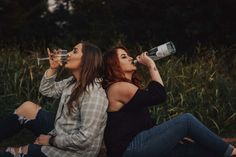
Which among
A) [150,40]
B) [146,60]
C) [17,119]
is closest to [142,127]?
[146,60]

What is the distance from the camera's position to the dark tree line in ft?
44.2

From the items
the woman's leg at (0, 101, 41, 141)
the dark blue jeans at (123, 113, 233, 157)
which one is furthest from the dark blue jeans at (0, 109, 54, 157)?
the dark blue jeans at (123, 113, 233, 157)

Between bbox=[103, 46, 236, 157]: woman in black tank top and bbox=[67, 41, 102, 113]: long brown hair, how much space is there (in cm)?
10

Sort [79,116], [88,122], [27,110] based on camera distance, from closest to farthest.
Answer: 1. [88,122]
2. [79,116]
3. [27,110]

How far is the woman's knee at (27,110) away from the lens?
16.1 feet

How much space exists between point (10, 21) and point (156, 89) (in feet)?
39.6

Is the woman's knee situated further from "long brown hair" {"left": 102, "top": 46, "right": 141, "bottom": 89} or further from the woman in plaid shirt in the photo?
"long brown hair" {"left": 102, "top": 46, "right": 141, "bottom": 89}

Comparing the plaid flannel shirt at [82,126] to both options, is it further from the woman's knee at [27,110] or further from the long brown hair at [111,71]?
the woman's knee at [27,110]

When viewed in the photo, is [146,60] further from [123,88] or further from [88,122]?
[88,122]

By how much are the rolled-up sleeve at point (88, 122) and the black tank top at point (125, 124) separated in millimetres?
114

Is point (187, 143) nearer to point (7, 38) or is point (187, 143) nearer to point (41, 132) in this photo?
point (41, 132)

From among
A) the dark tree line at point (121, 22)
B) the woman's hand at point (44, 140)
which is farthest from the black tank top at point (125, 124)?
the dark tree line at point (121, 22)

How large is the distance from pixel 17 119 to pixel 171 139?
4.10ft

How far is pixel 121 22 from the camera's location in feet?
48.9
